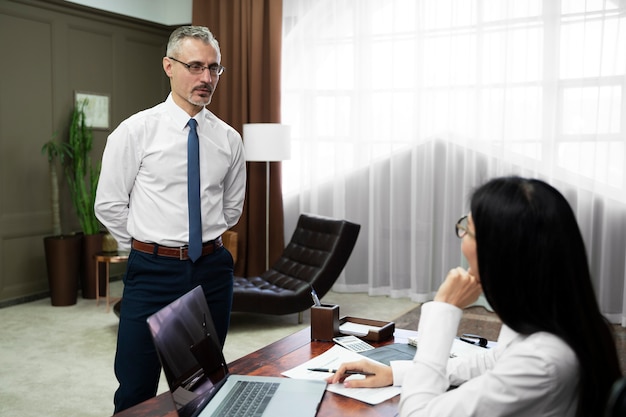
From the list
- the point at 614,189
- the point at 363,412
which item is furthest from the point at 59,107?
the point at 363,412

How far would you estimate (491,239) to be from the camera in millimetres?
1126

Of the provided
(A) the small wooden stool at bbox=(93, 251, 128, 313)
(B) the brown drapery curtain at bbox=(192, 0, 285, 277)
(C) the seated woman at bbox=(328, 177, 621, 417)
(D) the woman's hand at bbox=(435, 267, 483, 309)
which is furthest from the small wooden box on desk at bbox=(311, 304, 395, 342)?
(B) the brown drapery curtain at bbox=(192, 0, 285, 277)

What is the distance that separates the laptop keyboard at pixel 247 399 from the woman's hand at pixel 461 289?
1.54 feet

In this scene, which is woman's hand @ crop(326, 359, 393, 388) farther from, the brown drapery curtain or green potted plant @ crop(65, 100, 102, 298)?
the brown drapery curtain

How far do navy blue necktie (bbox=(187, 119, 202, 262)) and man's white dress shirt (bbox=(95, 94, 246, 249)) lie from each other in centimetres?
2

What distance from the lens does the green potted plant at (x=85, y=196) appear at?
5387mm

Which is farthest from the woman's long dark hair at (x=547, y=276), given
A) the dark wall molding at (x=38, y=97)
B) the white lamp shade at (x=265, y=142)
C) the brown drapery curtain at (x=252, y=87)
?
the dark wall molding at (x=38, y=97)

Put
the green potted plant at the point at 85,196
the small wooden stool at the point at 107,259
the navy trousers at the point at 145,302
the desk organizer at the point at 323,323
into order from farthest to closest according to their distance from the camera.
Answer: the green potted plant at the point at 85,196
the small wooden stool at the point at 107,259
the navy trousers at the point at 145,302
the desk organizer at the point at 323,323

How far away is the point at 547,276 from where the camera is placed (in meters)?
1.09

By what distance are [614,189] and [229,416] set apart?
417cm

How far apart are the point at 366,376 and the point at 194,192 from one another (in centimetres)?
105

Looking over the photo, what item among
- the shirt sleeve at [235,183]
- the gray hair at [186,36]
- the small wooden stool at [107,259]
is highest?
the gray hair at [186,36]

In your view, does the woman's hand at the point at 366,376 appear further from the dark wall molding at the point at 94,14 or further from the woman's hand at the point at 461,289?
the dark wall molding at the point at 94,14

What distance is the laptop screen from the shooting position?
1359 millimetres
